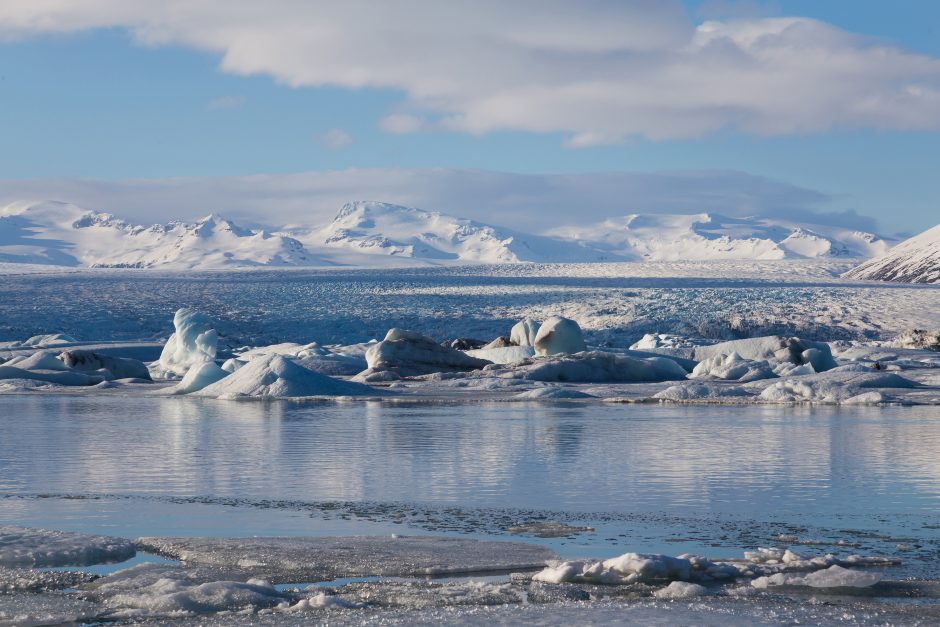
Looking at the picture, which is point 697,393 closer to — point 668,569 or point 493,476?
point 493,476

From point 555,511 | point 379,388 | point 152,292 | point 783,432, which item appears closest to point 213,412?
point 379,388

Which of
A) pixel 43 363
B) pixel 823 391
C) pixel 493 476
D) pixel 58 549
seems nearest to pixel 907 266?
pixel 823 391

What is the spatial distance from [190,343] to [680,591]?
21374 mm

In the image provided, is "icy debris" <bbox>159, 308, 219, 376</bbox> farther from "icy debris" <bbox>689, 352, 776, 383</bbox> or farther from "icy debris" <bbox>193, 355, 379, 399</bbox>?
"icy debris" <bbox>689, 352, 776, 383</bbox>

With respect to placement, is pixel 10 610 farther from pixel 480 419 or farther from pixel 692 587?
pixel 480 419

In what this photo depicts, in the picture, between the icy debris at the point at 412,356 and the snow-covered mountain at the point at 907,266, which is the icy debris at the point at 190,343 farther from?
the snow-covered mountain at the point at 907,266

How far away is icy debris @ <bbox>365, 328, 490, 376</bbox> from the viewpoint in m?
21.6

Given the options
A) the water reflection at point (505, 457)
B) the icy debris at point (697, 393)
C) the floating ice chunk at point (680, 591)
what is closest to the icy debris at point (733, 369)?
the icy debris at point (697, 393)

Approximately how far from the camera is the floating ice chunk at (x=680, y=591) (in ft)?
13.6

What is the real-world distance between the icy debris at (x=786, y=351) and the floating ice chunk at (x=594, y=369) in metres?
2.23

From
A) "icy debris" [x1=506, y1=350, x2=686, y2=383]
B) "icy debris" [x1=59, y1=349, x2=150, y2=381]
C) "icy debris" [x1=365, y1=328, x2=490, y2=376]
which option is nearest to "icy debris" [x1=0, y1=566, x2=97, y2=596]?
"icy debris" [x1=506, y1=350, x2=686, y2=383]

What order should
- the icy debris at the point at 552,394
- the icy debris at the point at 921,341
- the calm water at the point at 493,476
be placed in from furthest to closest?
1. the icy debris at the point at 921,341
2. the icy debris at the point at 552,394
3. the calm water at the point at 493,476

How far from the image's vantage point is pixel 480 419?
41.3ft

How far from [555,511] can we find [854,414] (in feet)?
26.5
